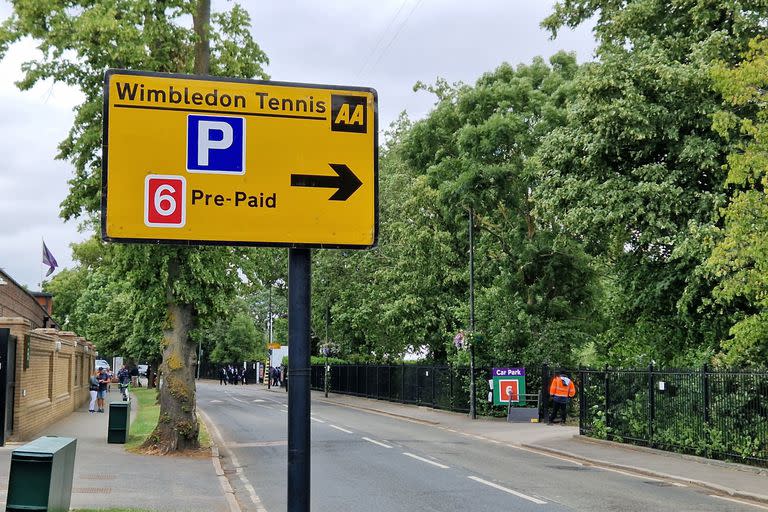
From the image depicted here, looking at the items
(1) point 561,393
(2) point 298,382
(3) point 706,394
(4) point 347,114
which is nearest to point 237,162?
(4) point 347,114

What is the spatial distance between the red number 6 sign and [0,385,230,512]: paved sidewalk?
24.2ft

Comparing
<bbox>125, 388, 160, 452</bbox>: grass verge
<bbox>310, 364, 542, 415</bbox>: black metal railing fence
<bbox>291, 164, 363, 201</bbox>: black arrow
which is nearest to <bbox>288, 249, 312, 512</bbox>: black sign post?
<bbox>291, 164, 363, 201</bbox>: black arrow

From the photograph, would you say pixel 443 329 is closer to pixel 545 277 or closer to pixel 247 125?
pixel 545 277

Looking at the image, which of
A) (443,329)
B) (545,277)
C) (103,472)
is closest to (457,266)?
(443,329)

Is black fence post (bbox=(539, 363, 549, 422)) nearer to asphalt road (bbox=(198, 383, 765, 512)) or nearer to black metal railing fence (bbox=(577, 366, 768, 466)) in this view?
black metal railing fence (bbox=(577, 366, 768, 466))

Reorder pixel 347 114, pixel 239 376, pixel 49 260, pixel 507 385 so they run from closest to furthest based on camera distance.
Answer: pixel 347 114
pixel 507 385
pixel 49 260
pixel 239 376

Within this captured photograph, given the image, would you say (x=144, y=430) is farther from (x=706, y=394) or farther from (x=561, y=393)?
(x=706, y=394)

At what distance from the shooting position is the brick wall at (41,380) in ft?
62.3

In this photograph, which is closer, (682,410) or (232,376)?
(682,410)

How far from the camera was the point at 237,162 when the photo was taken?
4.19 metres

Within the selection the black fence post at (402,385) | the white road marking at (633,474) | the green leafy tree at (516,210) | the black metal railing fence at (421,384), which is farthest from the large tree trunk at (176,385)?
the black fence post at (402,385)

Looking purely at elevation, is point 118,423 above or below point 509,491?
above

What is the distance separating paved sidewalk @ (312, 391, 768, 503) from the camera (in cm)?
1407

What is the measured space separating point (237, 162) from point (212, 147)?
0.15 meters
